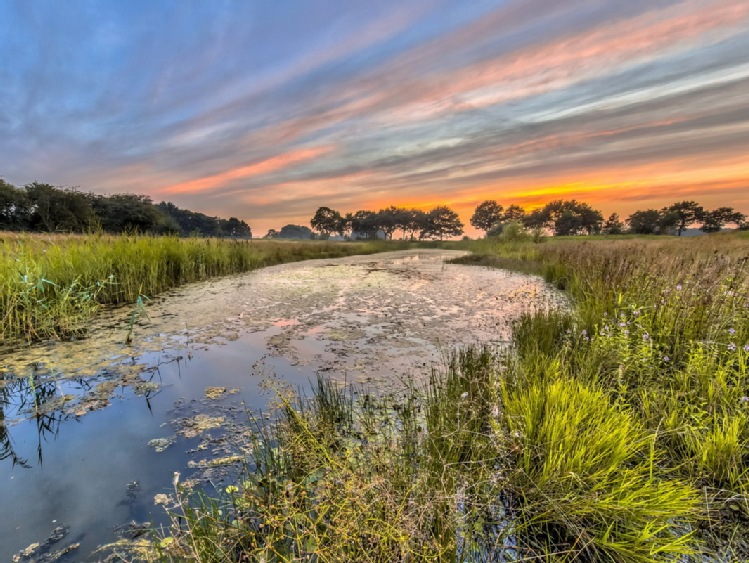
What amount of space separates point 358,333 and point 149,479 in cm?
349

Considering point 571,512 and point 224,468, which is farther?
point 224,468

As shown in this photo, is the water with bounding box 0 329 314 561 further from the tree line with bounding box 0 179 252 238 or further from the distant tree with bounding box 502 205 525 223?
the distant tree with bounding box 502 205 525 223

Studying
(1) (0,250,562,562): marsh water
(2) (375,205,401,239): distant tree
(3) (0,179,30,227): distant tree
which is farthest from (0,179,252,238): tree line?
(2) (375,205,401,239): distant tree

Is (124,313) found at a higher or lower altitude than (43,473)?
higher

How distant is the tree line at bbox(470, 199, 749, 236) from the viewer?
57.1m

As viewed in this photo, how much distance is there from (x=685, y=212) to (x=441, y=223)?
156 feet

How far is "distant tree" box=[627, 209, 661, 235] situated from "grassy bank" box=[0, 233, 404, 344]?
7644 cm

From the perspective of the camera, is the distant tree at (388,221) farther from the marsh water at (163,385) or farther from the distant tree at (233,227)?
the marsh water at (163,385)

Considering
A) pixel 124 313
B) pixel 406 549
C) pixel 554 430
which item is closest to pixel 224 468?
pixel 406 549

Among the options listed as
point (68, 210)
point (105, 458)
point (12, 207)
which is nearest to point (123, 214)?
point (68, 210)

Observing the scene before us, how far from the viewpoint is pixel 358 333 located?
5414 millimetres

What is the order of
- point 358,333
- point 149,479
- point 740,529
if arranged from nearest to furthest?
point 740,529 → point 149,479 → point 358,333

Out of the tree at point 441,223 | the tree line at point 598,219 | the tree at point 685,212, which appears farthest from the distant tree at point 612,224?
the tree at point 441,223

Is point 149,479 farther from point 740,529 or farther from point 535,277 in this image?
point 535,277
